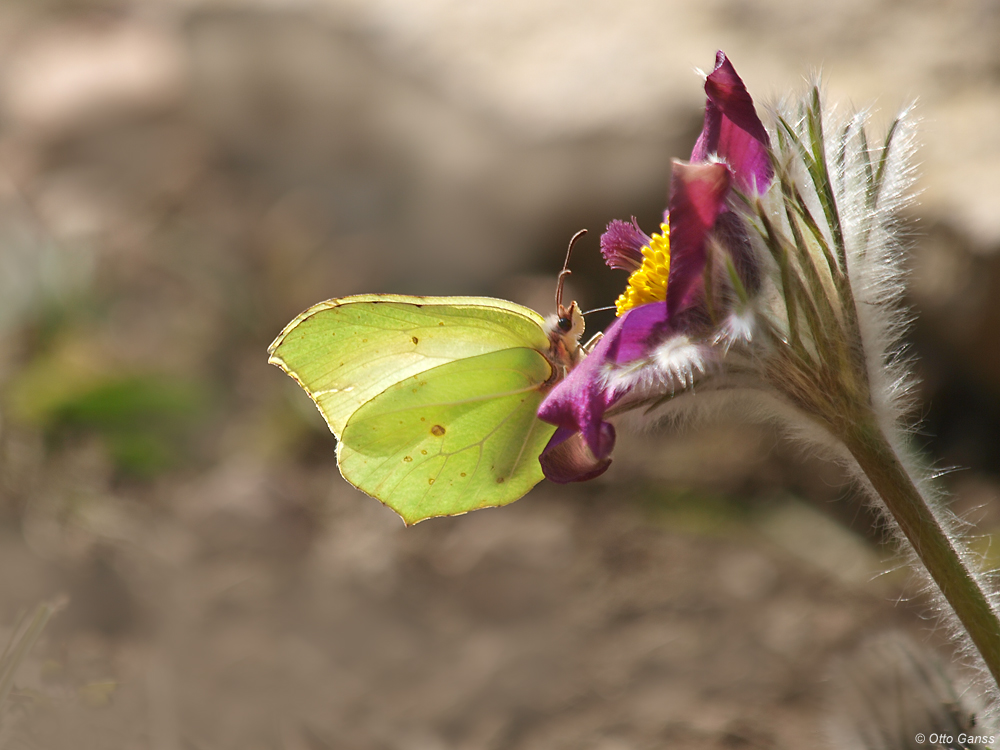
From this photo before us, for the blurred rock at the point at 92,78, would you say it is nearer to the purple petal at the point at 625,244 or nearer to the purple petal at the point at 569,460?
the purple petal at the point at 625,244

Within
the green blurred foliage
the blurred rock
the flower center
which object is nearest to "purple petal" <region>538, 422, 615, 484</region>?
the flower center

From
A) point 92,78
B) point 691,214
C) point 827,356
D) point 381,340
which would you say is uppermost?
point 691,214

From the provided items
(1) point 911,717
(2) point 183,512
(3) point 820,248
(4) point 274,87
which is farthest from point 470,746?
(4) point 274,87

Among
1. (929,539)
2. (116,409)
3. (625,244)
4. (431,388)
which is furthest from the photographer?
(116,409)

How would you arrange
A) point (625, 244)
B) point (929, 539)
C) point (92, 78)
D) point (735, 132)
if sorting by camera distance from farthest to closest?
point (92, 78)
point (625, 244)
point (735, 132)
point (929, 539)

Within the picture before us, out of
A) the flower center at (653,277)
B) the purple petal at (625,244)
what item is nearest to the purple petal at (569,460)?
the flower center at (653,277)

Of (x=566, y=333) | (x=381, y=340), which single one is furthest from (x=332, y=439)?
(x=566, y=333)

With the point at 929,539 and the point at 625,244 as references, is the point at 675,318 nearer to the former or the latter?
→ the point at 625,244

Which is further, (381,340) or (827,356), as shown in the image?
(381,340)
